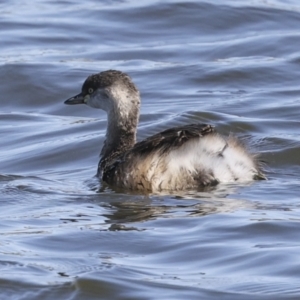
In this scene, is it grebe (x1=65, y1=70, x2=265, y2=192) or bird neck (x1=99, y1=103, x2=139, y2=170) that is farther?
bird neck (x1=99, y1=103, x2=139, y2=170)

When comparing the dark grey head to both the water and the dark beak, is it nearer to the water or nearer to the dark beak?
the dark beak

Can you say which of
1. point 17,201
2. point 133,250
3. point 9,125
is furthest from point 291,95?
point 133,250

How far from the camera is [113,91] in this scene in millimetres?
8883

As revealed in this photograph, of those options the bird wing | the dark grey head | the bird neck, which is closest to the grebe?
the bird wing

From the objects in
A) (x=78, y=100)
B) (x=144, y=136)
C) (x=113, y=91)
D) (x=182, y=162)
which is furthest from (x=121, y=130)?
(x=144, y=136)

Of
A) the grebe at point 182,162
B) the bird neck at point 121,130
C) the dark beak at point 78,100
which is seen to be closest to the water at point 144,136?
the grebe at point 182,162

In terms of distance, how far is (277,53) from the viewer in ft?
44.5

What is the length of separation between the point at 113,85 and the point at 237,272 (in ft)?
10.3

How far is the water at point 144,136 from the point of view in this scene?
20.0ft

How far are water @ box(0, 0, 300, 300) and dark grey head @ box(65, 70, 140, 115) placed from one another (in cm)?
58

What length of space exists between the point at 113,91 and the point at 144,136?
1.32 metres

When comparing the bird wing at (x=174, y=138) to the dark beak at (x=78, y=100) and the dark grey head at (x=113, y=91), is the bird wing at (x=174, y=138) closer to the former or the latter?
the dark grey head at (x=113, y=91)

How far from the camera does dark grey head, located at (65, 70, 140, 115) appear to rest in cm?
882

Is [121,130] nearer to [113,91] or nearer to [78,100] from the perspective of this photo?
[113,91]
